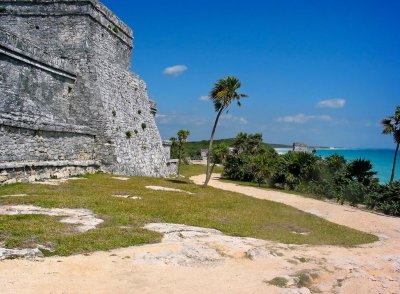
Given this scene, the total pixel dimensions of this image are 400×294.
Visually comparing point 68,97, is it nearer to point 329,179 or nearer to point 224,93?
point 224,93

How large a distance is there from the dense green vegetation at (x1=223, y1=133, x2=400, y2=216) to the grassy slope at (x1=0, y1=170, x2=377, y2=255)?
9.56 m

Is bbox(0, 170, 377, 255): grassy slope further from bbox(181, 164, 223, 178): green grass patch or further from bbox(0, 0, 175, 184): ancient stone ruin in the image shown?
bbox(181, 164, 223, 178): green grass patch

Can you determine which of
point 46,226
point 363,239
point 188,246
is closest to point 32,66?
point 46,226

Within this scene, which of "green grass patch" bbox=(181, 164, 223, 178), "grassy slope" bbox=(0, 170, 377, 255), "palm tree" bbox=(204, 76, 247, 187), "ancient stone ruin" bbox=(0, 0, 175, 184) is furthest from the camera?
"green grass patch" bbox=(181, 164, 223, 178)

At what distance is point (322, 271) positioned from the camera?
790cm

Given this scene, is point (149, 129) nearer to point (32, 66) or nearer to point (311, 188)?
point (32, 66)

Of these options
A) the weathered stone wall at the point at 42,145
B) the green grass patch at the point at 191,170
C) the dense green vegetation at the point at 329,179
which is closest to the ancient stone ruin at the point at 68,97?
the weathered stone wall at the point at 42,145

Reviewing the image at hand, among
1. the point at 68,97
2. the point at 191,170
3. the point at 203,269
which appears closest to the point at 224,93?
the point at 68,97

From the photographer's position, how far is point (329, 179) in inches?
1137

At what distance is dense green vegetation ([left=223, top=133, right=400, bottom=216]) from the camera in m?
24.7

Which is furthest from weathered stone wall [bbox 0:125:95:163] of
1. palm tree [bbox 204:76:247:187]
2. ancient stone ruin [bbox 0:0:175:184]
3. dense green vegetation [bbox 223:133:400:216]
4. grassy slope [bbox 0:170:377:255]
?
dense green vegetation [bbox 223:133:400:216]

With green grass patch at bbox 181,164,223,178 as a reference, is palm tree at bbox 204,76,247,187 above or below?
above

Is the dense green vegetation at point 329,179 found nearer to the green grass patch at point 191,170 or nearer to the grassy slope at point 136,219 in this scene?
the green grass patch at point 191,170

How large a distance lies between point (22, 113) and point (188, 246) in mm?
12789
